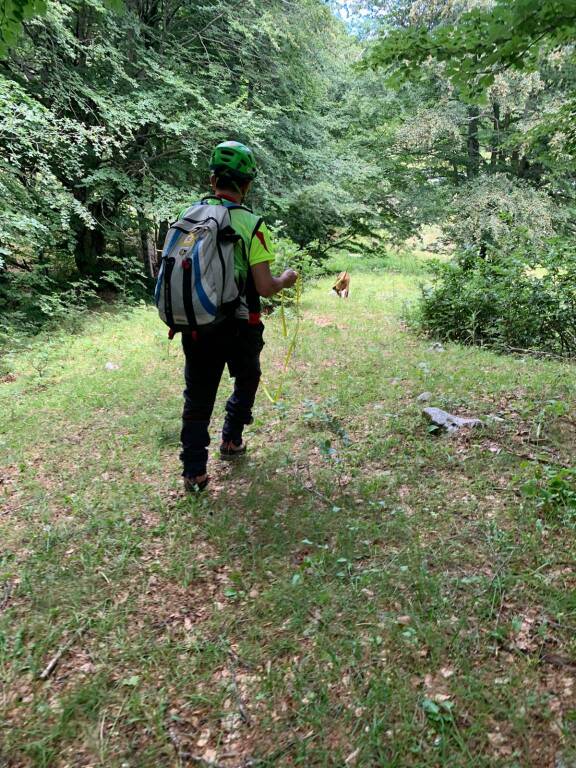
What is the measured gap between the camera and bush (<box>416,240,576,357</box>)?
21.6 ft

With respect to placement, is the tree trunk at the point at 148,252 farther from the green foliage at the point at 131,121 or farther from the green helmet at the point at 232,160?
the green helmet at the point at 232,160

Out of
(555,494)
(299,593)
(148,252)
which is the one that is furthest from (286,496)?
(148,252)

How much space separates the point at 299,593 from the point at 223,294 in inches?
66.9

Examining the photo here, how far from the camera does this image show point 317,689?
1902 mm

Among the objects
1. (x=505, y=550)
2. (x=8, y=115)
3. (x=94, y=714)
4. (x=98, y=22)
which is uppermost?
(x=98, y=22)

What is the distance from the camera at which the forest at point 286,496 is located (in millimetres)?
1812

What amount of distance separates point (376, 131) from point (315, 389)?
1426cm

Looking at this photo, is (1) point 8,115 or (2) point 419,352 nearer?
(2) point 419,352

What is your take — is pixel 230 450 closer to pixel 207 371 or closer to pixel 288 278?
pixel 207 371

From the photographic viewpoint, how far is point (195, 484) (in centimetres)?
331

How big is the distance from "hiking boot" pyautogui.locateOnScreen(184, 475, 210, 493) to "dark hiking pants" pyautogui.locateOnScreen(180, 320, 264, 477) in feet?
0.11

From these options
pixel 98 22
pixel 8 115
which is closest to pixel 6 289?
pixel 8 115

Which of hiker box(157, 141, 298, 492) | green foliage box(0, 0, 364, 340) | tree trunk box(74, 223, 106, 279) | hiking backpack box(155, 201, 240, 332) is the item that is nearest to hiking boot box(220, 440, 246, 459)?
hiker box(157, 141, 298, 492)

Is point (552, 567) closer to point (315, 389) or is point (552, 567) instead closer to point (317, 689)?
point (317, 689)
